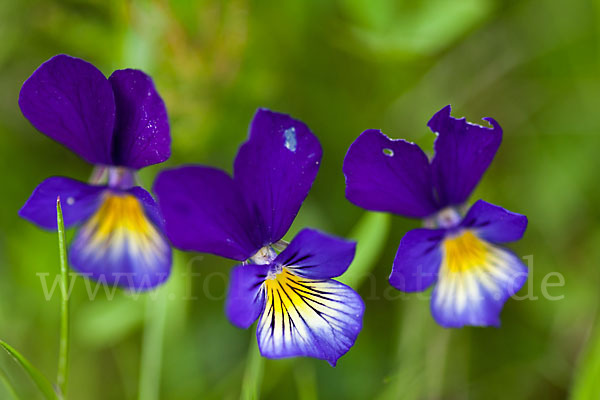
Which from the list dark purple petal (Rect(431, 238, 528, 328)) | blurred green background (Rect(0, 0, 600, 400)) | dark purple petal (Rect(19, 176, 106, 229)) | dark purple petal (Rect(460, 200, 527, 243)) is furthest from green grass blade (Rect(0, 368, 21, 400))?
dark purple petal (Rect(460, 200, 527, 243))

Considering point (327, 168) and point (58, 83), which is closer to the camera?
point (58, 83)

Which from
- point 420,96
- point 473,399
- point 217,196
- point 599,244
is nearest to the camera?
point 217,196

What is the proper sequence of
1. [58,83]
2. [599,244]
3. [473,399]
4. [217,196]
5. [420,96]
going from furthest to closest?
[420,96], [599,244], [473,399], [58,83], [217,196]

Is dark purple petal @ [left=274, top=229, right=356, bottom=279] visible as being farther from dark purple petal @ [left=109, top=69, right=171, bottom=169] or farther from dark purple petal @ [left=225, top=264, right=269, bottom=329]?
dark purple petal @ [left=109, top=69, right=171, bottom=169]

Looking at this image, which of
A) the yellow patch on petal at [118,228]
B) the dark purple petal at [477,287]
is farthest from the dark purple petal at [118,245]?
the dark purple petal at [477,287]

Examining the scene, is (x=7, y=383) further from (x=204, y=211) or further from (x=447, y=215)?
(x=447, y=215)

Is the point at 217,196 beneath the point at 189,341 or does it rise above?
above

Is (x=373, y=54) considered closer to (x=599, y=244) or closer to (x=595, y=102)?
(x=595, y=102)

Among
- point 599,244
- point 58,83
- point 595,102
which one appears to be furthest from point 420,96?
point 58,83
